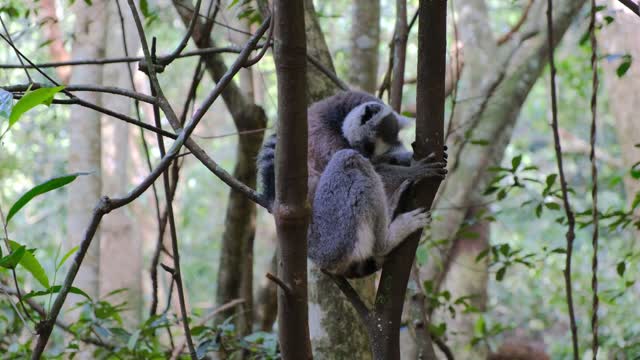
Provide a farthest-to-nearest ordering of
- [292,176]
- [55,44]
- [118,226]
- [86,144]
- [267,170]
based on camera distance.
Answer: [118,226]
[55,44]
[86,144]
[267,170]
[292,176]

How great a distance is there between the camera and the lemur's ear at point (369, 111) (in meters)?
4.38

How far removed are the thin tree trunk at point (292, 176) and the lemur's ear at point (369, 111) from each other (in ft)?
7.24

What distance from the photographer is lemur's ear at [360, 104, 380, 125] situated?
14.4 feet

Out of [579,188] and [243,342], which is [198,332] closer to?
[243,342]

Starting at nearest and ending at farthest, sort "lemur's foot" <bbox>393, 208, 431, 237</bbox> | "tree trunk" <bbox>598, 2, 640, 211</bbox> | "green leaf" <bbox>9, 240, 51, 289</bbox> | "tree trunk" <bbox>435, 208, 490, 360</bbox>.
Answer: "green leaf" <bbox>9, 240, 51, 289</bbox>
"lemur's foot" <bbox>393, 208, 431, 237</bbox>
"tree trunk" <bbox>435, 208, 490, 360</bbox>
"tree trunk" <bbox>598, 2, 640, 211</bbox>

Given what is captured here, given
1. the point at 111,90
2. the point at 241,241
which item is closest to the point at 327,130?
the point at 111,90

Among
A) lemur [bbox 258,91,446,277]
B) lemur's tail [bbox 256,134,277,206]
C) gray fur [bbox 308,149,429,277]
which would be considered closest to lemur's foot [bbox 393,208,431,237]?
lemur [bbox 258,91,446,277]

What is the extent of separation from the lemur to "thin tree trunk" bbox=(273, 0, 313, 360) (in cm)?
155

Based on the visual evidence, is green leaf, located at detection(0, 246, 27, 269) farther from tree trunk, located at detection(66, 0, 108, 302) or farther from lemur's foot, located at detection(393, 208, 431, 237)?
tree trunk, located at detection(66, 0, 108, 302)

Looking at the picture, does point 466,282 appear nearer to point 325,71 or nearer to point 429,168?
point 325,71

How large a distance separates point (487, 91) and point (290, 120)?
18.2 feet

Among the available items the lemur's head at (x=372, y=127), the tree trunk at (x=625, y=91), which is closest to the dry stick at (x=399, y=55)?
the lemur's head at (x=372, y=127)

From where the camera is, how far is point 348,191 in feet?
13.3

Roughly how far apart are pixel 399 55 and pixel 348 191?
107cm
